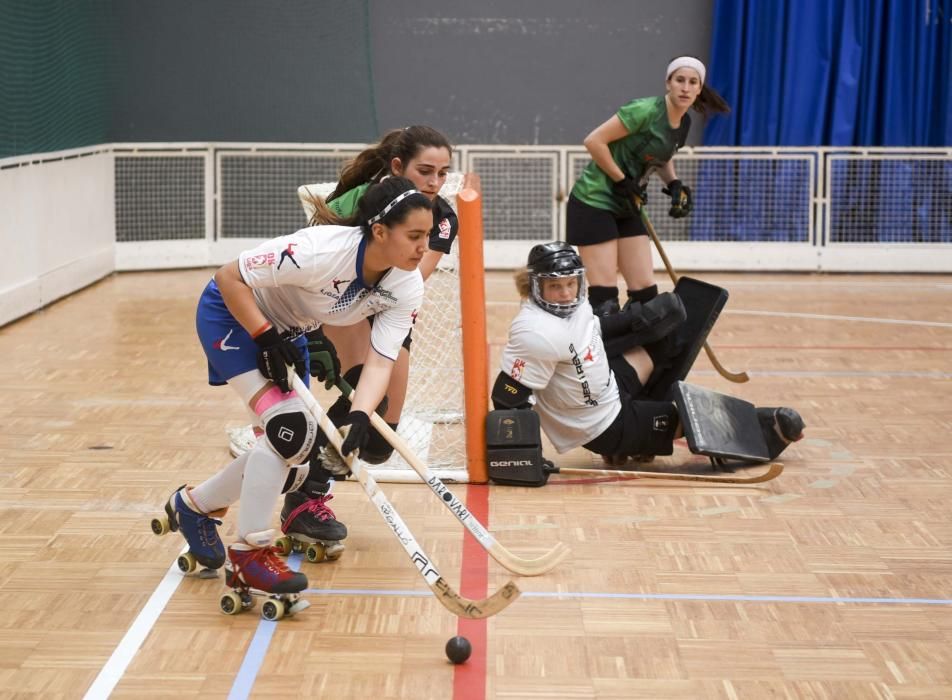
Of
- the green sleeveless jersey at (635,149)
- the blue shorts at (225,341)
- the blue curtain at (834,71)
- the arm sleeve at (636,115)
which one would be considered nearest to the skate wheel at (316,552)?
the blue shorts at (225,341)

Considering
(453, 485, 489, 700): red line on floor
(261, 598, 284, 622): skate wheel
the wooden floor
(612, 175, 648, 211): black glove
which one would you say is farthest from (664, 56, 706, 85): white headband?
(261, 598, 284, 622): skate wheel

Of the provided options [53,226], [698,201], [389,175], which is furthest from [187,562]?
[698,201]

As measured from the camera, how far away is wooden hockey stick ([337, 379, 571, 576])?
140 inches

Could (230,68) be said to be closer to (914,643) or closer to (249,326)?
A: (249,326)

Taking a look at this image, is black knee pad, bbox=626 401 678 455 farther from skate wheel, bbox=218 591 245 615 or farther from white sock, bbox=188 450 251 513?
skate wheel, bbox=218 591 245 615

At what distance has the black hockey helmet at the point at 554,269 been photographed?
4.87 metres

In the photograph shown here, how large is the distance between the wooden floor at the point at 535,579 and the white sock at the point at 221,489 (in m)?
0.25

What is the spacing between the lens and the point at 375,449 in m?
4.39

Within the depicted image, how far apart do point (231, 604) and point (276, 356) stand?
2.28ft

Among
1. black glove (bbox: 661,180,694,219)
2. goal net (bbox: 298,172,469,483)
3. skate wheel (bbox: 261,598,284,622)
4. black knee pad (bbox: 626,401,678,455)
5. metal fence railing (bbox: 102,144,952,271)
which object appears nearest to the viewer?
skate wheel (bbox: 261,598,284,622)

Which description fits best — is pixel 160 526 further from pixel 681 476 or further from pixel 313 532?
pixel 681 476

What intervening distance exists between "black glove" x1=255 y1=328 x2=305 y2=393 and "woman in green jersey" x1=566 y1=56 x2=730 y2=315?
267 cm

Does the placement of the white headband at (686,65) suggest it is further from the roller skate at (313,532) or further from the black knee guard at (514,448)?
the roller skate at (313,532)

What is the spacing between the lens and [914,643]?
11.4ft
